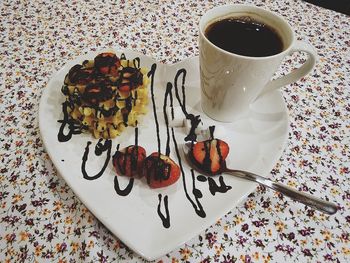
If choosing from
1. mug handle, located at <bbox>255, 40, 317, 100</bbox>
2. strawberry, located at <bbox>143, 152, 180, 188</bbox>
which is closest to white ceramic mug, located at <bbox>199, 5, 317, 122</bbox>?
mug handle, located at <bbox>255, 40, 317, 100</bbox>

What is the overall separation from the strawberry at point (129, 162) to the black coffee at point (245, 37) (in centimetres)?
30

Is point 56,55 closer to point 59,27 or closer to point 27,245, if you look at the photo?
point 59,27

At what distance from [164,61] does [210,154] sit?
0.43 meters

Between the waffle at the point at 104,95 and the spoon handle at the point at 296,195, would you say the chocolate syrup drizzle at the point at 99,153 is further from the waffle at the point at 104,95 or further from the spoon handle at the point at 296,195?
the spoon handle at the point at 296,195

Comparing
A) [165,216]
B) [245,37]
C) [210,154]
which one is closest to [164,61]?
[245,37]

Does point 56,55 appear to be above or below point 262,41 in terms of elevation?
below

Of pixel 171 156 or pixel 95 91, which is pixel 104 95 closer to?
pixel 95 91

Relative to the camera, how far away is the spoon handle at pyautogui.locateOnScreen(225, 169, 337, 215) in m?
0.58

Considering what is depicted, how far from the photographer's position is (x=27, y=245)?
21.5 inches

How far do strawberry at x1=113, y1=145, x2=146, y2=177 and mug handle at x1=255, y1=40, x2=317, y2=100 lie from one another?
0.37 metres

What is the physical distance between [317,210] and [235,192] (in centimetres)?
20

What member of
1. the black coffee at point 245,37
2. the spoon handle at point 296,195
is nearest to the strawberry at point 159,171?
the spoon handle at point 296,195

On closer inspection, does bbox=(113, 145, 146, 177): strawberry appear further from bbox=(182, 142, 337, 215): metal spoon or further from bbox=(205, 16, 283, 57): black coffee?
bbox=(205, 16, 283, 57): black coffee

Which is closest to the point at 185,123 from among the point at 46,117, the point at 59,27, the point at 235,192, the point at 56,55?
the point at 235,192
